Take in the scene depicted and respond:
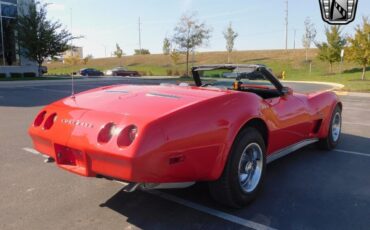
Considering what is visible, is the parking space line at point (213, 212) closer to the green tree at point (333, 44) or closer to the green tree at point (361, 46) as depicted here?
the green tree at point (361, 46)

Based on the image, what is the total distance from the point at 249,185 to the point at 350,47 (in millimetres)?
27439

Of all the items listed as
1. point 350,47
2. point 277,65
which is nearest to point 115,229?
point 350,47

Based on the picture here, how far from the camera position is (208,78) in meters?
5.11

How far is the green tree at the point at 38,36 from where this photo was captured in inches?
1062

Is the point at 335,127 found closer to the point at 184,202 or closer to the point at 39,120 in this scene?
the point at 184,202

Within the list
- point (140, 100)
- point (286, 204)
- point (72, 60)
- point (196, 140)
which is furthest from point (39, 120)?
point (72, 60)

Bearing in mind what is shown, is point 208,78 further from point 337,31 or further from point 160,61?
point 160,61

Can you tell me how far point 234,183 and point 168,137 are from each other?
882 millimetres

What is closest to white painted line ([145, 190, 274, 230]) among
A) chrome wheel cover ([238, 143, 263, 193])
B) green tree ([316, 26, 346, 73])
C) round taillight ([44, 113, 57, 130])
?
chrome wheel cover ([238, 143, 263, 193])

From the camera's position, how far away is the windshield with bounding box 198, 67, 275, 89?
4.51 metres

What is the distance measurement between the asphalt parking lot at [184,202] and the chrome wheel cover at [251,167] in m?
0.20

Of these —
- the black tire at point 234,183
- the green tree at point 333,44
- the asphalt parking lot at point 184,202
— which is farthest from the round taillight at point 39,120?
the green tree at point 333,44

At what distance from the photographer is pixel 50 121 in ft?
11.4

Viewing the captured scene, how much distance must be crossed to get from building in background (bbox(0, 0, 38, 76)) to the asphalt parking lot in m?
25.8
